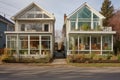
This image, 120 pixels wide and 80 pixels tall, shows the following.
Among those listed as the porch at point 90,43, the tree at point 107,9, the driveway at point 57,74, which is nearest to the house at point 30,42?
the porch at point 90,43

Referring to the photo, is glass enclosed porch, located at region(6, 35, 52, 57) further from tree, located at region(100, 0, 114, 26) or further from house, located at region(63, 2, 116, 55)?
tree, located at region(100, 0, 114, 26)

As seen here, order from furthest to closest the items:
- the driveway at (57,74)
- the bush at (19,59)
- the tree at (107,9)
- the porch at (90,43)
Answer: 1. the tree at (107,9)
2. the porch at (90,43)
3. the bush at (19,59)
4. the driveway at (57,74)

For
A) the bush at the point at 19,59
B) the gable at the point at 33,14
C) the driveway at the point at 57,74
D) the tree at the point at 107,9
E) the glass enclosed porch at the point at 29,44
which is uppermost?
the tree at the point at 107,9

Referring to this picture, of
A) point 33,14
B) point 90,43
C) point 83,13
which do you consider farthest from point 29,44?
point 83,13

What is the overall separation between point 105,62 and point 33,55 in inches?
409

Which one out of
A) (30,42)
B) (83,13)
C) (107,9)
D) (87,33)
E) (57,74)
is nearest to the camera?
(57,74)

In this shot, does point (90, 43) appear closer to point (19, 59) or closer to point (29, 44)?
point (29, 44)

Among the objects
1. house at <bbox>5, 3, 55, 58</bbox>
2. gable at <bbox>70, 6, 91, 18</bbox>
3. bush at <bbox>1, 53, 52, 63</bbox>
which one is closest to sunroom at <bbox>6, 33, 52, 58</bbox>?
house at <bbox>5, 3, 55, 58</bbox>

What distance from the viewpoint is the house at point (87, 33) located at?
4138 centimetres

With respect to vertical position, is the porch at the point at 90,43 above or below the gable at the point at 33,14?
below

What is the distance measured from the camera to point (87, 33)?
41.8 meters

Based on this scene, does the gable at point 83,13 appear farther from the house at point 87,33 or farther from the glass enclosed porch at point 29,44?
the glass enclosed porch at point 29,44

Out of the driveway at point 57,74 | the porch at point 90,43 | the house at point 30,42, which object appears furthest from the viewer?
the porch at point 90,43

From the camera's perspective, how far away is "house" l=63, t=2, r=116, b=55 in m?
41.4
